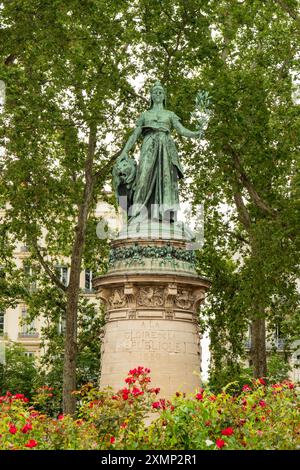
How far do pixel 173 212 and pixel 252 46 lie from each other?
1314 cm

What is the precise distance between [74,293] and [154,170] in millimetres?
9698

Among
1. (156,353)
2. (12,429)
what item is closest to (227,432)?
(12,429)

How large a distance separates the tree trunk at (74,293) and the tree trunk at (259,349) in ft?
16.3

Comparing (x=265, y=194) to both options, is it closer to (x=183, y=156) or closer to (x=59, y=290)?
(x=183, y=156)

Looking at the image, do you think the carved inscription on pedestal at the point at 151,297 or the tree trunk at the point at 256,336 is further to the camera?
the tree trunk at the point at 256,336

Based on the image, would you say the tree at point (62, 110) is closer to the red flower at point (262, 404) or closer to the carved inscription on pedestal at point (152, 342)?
the carved inscription on pedestal at point (152, 342)

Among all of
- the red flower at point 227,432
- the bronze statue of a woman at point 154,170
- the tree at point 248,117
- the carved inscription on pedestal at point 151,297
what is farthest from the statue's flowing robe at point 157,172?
the red flower at point 227,432


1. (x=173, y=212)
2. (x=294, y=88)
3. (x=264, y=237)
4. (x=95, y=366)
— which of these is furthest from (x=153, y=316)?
(x=95, y=366)

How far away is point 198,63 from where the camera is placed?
2656 cm

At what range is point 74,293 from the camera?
26.6m

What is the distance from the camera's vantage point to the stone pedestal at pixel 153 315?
1605cm

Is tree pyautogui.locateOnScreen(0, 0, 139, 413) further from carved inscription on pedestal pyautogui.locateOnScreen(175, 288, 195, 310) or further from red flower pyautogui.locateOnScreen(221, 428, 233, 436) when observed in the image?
red flower pyautogui.locateOnScreen(221, 428, 233, 436)

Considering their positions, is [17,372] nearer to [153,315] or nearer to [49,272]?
[49,272]

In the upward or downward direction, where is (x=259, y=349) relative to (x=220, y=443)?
upward
